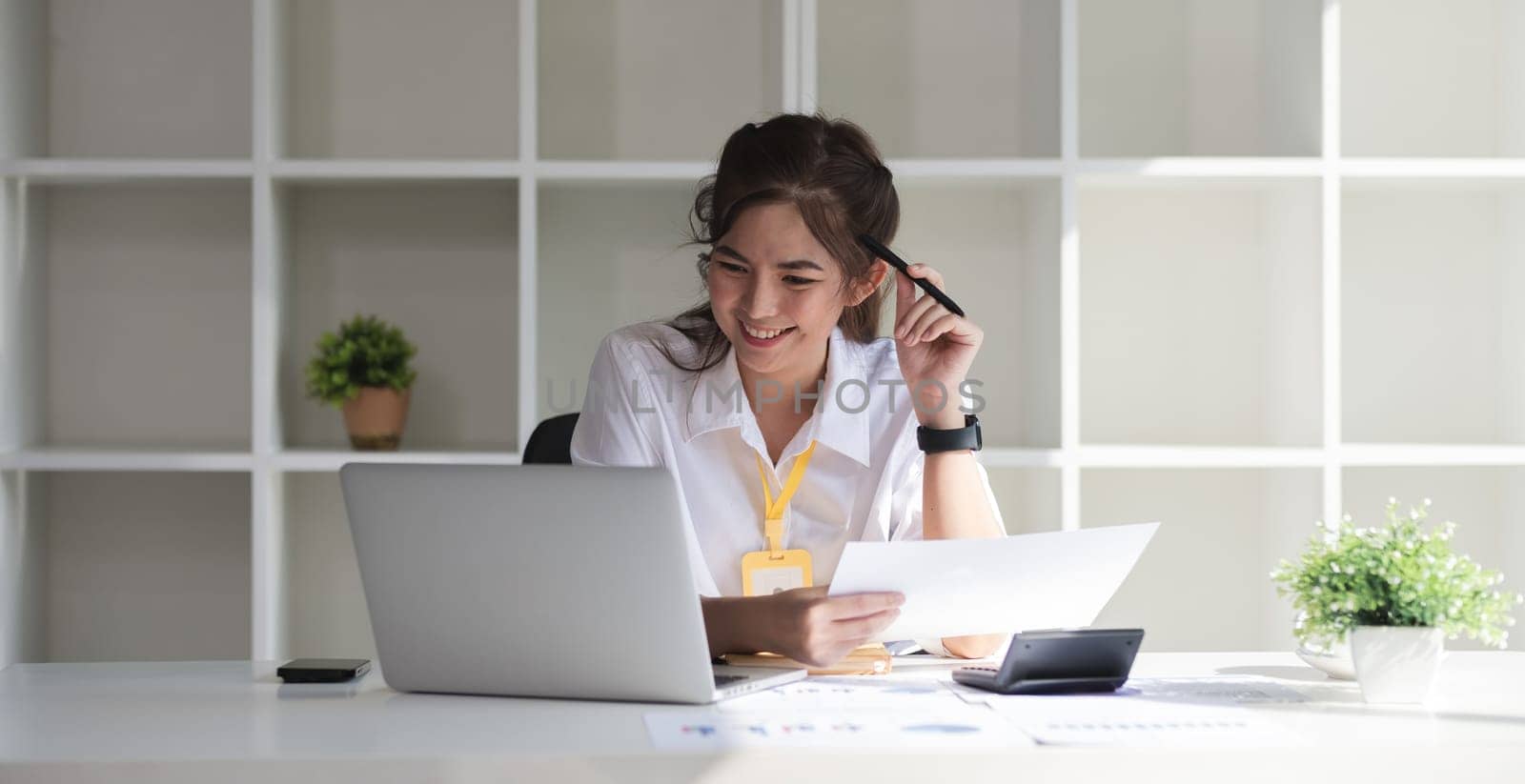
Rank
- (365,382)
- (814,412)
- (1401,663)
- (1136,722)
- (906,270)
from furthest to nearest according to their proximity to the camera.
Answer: (365,382) → (814,412) → (906,270) → (1401,663) → (1136,722)

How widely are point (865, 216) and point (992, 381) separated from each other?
137 centimetres

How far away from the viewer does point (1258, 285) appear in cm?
324

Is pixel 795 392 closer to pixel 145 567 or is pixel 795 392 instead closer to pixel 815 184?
pixel 815 184

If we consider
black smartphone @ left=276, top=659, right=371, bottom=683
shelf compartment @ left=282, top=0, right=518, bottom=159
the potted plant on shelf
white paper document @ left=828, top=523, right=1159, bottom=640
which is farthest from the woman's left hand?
shelf compartment @ left=282, top=0, right=518, bottom=159

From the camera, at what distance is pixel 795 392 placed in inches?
80.8

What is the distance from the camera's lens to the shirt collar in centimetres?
197

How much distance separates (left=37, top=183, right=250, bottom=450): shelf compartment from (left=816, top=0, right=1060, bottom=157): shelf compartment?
56.3 inches

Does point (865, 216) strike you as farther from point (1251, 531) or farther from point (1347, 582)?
point (1251, 531)

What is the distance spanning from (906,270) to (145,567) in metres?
2.21

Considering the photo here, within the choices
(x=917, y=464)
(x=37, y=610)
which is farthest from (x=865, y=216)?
(x=37, y=610)

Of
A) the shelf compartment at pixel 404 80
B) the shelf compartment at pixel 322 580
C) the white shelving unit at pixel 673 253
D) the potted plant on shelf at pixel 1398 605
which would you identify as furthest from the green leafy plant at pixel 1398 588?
the shelf compartment at pixel 322 580

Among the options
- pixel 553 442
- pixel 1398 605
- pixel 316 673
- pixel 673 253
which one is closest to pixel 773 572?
pixel 553 442

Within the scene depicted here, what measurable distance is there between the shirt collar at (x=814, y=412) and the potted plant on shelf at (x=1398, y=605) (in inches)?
28.5

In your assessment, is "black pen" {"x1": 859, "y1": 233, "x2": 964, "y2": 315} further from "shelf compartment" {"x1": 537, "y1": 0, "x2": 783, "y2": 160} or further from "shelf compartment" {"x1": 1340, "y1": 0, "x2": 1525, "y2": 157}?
"shelf compartment" {"x1": 1340, "y1": 0, "x2": 1525, "y2": 157}
